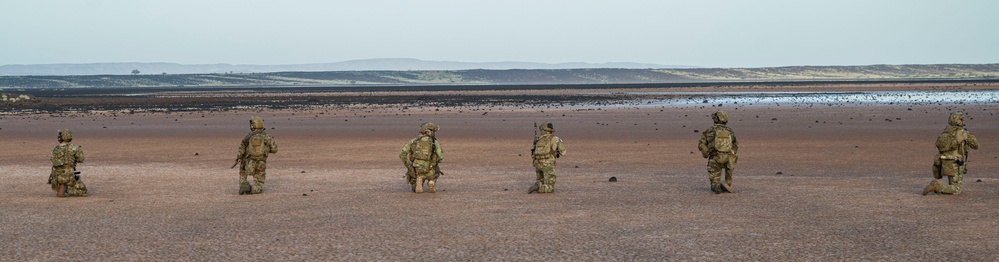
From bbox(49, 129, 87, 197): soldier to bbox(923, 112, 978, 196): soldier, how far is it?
40.1 feet

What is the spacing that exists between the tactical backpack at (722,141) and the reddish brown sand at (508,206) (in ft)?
2.43

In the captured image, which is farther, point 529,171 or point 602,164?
point 602,164

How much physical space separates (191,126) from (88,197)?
24.1 meters

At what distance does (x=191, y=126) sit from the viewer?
38.5 metres

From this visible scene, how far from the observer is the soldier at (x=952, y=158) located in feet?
46.4

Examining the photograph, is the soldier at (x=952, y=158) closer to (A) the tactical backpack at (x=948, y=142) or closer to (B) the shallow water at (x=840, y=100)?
(A) the tactical backpack at (x=948, y=142)

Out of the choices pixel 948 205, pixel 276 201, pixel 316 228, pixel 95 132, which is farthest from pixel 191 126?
pixel 948 205

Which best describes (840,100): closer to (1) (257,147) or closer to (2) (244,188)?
(1) (257,147)

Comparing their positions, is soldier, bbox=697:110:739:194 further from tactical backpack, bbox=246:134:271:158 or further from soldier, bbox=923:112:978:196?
tactical backpack, bbox=246:134:271:158

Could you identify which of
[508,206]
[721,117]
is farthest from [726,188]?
[508,206]

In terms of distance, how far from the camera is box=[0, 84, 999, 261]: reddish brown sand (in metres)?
10.3

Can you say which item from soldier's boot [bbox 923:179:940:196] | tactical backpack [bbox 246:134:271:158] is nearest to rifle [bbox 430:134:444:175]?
tactical backpack [bbox 246:134:271:158]

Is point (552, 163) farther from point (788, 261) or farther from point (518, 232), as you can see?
point (788, 261)

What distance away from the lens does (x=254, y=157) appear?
602 inches
